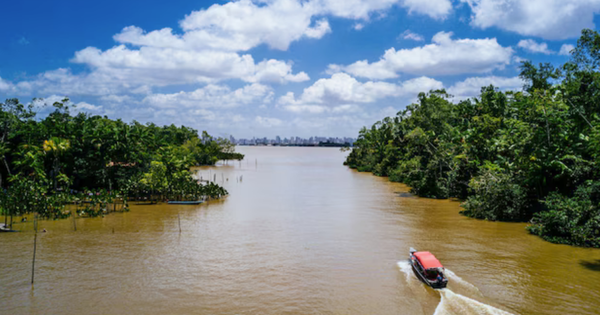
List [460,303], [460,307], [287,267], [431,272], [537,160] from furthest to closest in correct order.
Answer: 1. [537,160]
2. [287,267]
3. [431,272]
4. [460,303]
5. [460,307]

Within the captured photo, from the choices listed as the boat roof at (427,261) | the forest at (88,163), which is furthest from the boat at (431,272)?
the forest at (88,163)

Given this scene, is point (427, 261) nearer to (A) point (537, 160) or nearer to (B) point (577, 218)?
(B) point (577, 218)

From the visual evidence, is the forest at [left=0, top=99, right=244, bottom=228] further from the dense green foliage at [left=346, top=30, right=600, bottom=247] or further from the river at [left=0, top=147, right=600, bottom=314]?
the dense green foliage at [left=346, top=30, right=600, bottom=247]

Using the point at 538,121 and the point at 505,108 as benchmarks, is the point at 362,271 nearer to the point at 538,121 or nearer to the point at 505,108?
the point at 538,121

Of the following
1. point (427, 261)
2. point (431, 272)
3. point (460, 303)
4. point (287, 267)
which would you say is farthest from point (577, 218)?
point (287, 267)

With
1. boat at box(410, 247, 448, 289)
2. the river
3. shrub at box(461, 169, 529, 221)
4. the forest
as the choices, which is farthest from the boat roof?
the forest

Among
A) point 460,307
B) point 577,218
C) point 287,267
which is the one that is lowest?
point 287,267

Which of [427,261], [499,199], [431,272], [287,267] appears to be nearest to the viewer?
[431,272]
